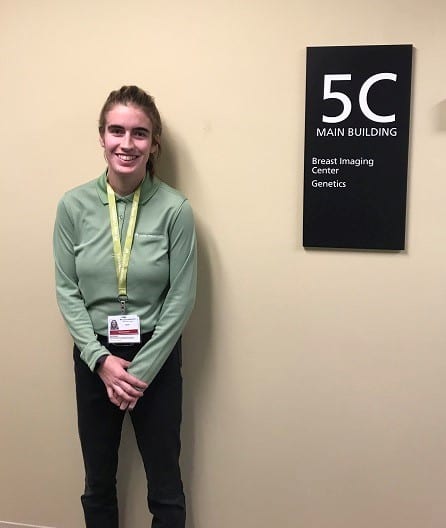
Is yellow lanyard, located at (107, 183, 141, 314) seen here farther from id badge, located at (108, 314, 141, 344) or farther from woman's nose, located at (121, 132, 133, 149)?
woman's nose, located at (121, 132, 133, 149)

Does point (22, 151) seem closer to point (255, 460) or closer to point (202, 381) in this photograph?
point (202, 381)

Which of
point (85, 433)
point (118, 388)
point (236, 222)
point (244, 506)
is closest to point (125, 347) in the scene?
point (118, 388)

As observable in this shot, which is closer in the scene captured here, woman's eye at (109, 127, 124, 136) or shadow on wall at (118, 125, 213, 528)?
woman's eye at (109, 127, 124, 136)

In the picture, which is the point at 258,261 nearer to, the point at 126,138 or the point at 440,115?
the point at 126,138

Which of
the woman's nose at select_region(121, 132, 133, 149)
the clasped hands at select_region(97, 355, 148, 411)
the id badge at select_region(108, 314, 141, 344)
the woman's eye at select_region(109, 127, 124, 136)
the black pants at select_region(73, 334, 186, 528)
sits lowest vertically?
the black pants at select_region(73, 334, 186, 528)

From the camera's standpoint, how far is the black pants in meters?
1.80

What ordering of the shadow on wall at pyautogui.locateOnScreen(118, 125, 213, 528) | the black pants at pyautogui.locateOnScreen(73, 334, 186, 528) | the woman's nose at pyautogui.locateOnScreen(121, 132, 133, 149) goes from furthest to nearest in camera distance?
the shadow on wall at pyautogui.locateOnScreen(118, 125, 213, 528), the black pants at pyautogui.locateOnScreen(73, 334, 186, 528), the woman's nose at pyautogui.locateOnScreen(121, 132, 133, 149)

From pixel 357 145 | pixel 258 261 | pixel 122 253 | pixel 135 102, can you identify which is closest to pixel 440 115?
pixel 357 145

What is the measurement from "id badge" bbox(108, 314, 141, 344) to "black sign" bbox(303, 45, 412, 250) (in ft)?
2.14

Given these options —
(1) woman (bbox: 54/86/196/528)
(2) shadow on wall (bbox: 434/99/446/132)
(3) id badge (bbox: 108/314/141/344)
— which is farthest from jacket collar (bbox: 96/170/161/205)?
(2) shadow on wall (bbox: 434/99/446/132)

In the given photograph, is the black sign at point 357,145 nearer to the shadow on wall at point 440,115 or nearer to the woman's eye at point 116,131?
the shadow on wall at point 440,115

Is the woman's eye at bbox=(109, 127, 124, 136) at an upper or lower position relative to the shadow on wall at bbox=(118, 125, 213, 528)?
upper

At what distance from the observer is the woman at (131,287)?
5.62 ft

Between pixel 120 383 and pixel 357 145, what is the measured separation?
1.06 metres
